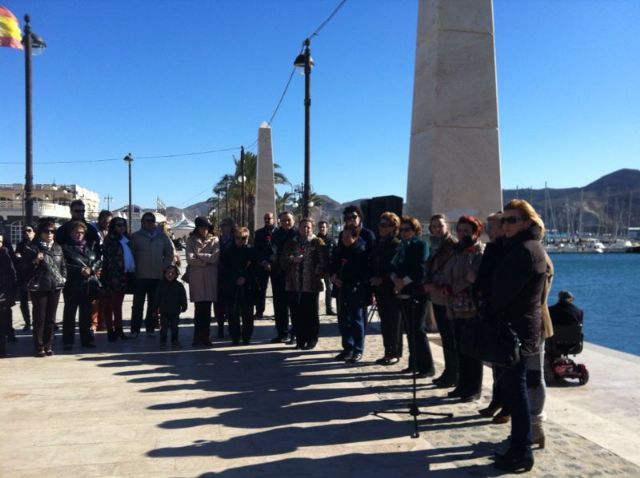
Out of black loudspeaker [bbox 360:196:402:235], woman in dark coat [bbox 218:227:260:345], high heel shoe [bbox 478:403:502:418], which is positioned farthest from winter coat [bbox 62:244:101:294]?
high heel shoe [bbox 478:403:502:418]

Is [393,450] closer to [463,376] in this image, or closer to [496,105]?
[463,376]

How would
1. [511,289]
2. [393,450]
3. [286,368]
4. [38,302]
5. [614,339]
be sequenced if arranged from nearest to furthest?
[511,289], [393,450], [286,368], [38,302], [614,339]

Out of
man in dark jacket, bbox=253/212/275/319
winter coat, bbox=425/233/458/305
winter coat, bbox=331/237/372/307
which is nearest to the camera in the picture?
winter coat, bbox=425/233/458/305

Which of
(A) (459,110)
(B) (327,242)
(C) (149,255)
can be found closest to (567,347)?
(B) (327,242)

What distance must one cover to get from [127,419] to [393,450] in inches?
92.7

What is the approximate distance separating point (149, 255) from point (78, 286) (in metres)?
1.21

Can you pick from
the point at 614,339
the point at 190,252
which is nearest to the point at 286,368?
the point at 190,252

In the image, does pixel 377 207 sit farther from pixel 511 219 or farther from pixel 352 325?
pixel 511 219

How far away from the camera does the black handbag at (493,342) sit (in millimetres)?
3873

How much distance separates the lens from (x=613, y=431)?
4.66 meters

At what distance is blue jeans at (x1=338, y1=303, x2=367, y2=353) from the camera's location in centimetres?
721

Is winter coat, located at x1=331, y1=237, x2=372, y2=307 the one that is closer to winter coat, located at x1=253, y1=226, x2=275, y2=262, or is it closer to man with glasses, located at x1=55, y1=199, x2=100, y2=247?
winter coat, located at x1=253, y1=226, x2=275, y2=262

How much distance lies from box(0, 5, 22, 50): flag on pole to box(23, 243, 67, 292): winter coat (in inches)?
301

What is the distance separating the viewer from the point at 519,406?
393cm
